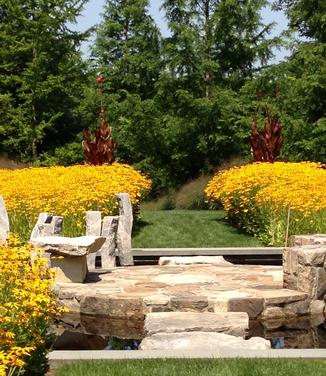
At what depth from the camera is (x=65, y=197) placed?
13711mm

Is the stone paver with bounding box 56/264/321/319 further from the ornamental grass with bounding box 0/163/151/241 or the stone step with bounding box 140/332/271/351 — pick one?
the ornamental grass with bounding box 0/163/151/241

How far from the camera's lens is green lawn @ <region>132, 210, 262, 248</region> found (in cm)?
1491

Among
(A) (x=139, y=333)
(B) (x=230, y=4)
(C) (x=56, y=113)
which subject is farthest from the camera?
(C) (x=56, y=113)

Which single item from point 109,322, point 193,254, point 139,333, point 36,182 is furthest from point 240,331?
point 36,182

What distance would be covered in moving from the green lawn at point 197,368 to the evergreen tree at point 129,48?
24.1 m

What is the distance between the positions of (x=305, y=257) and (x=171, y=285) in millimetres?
1841

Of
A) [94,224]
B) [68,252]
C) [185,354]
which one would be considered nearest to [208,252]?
[94,224]

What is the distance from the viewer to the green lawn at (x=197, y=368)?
210 inches

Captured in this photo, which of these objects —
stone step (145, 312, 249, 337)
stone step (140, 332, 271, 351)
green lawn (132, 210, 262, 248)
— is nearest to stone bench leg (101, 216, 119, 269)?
green lawn (132, 210, 262, 248)

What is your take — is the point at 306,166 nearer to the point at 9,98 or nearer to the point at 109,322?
the point at 109,322

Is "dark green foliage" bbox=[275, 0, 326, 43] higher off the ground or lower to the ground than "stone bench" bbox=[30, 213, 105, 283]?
higher

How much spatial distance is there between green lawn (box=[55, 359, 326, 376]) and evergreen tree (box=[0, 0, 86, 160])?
72.8ft

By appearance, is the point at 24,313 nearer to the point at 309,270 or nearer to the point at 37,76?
the point at 309,270

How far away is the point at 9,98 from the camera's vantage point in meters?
27.2
